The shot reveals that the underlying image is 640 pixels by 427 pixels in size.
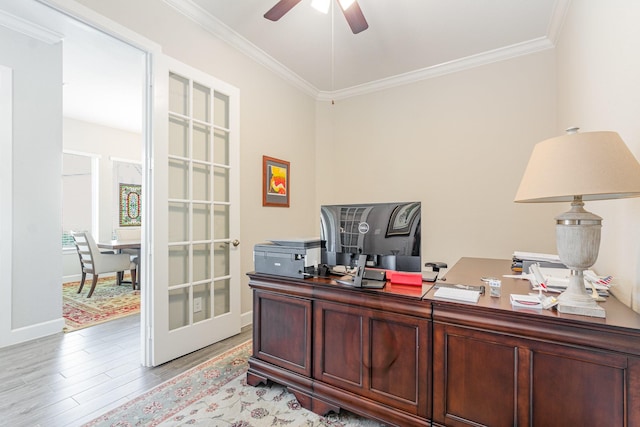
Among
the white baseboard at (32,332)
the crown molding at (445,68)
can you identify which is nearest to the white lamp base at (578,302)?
the crown molding at (445,68)

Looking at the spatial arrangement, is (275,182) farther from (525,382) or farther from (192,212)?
(525,382)

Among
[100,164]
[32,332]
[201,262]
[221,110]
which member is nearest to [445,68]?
[221,110]

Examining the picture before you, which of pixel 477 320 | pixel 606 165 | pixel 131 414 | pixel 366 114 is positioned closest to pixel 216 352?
pixel 131 414

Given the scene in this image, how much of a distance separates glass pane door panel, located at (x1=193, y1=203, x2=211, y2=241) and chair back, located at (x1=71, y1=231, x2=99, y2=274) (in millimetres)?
2686

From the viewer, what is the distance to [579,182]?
1040 mm

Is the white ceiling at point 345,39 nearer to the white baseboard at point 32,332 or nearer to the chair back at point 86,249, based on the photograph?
the chair back at point 86,249

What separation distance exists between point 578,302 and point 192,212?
2601 mm

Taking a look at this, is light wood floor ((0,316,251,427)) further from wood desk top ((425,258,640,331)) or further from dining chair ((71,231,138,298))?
wood desk top ((425,258,640,331))

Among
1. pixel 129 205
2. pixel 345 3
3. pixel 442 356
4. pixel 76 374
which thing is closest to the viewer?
pixel 442 356

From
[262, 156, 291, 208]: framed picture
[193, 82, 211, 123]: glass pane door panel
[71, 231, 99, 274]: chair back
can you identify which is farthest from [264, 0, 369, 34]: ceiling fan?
[71, 231, 99, 274]: chair back

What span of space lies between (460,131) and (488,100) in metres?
0.41

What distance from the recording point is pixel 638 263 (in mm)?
1225

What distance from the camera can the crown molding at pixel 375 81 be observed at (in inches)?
99.9

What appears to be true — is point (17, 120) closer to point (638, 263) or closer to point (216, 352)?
point (216, 352)
